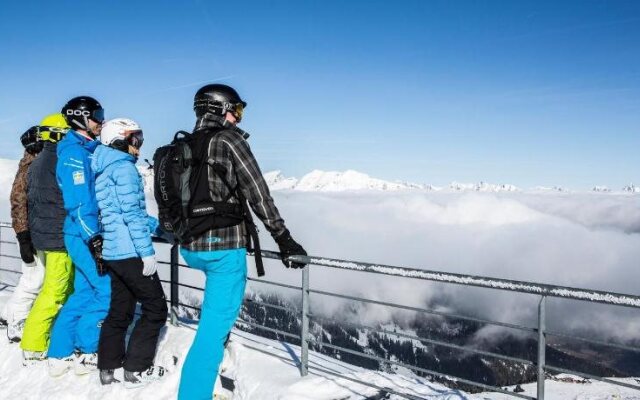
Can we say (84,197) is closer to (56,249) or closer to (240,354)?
(56,249)

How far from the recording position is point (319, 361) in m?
4.86

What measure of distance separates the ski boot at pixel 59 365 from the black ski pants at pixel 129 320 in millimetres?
580

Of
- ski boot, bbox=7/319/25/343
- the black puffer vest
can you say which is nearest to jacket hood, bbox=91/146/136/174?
the black puffer vest

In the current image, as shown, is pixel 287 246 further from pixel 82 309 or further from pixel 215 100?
pixel 82 309

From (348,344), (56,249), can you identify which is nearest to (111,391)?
(56,249)

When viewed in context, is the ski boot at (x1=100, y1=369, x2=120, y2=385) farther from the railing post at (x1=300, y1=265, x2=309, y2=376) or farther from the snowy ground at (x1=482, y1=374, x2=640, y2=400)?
the snowy ground at (x1=482, y1=374, x2=640, y2=400)

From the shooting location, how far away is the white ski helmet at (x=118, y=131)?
4156 millimetres

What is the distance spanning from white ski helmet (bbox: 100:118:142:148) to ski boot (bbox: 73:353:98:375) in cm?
214

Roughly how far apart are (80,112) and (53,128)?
846 millimetres

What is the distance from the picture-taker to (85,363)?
15.0 ft

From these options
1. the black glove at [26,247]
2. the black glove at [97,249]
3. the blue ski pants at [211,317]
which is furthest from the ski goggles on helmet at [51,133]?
the blue ski pants at [211,317]

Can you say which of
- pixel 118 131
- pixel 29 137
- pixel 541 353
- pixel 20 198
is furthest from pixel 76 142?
pixel 541 353

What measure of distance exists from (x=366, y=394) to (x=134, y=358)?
84.1 inches

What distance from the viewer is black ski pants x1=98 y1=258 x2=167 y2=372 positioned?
4195 millimetres
